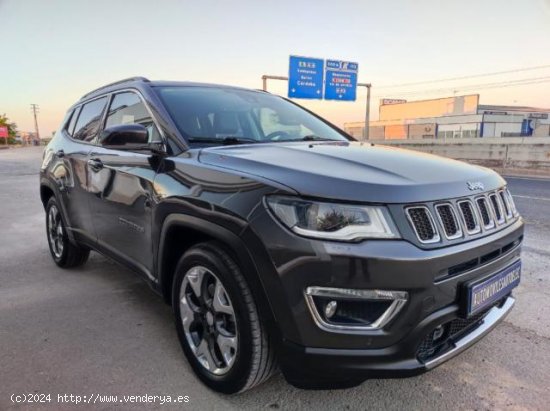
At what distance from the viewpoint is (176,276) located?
2.54 metres

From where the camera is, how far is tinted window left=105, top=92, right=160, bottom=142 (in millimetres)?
2913

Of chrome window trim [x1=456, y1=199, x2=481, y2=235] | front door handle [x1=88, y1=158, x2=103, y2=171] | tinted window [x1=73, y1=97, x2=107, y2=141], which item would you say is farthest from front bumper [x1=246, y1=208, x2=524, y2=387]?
tinted window [x1=73, y1=97, x2=107, y2=141]

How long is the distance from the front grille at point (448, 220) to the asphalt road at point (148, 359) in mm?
956

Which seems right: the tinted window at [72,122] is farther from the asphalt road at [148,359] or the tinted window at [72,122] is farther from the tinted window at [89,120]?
A: the asphalt road at [148,359]

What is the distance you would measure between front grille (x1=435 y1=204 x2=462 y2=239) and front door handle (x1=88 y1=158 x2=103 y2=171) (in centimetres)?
252

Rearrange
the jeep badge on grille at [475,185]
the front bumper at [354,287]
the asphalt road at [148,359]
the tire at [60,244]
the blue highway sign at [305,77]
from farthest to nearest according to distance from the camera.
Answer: the blue highway sign at [305,77]
the tire at [60,244]
the asphalt road at [148,359]
the jeep badge on grille at [475,185]
the front bumper at [354,287]

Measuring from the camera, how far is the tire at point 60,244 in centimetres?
441

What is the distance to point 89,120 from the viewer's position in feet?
13.5

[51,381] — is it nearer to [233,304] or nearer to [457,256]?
[233,304]

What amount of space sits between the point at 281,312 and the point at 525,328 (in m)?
2.20

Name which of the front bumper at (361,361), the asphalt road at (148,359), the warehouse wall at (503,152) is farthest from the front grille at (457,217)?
the warehouse wall at (503,152)

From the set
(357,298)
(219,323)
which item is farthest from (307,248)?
(219,323)

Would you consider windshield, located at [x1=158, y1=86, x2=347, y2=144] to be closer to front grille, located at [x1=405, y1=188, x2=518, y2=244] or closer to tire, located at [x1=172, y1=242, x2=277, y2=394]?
tire, located at [x1=172, y1=242, x2=277, y2=394]

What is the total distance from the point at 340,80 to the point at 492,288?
21.2 metres
